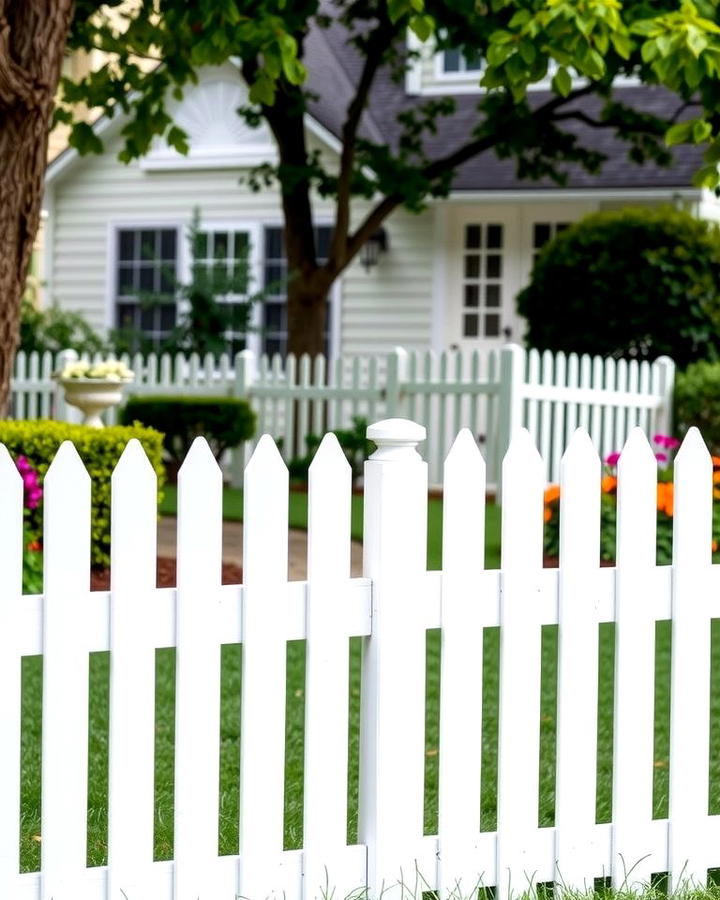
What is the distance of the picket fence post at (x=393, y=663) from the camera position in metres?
3.40

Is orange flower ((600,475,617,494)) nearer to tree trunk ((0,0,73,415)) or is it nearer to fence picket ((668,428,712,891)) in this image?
tree trunk ((0,0,73,415))

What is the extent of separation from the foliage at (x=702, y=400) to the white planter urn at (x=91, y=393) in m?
5.56

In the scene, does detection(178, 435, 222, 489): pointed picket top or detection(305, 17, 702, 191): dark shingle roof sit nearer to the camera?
detection(178, 435, 222, 489): pointed picket top

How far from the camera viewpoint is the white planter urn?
410 inches

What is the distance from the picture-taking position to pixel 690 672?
12.4 ft

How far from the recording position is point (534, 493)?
11.6ft

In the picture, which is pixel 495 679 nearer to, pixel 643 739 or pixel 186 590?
pixel 643 739

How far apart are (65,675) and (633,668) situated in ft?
4.65

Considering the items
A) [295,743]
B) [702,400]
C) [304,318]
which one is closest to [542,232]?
[304,318]

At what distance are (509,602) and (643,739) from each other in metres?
0.53

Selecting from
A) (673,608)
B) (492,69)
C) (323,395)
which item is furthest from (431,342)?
(673,608)

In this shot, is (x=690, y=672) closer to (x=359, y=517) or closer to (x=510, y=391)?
(x=359, y=517)

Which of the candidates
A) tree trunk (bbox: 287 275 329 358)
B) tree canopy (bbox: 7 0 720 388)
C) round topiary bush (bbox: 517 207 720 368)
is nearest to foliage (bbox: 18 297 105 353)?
tree canopy (bbox: 7 0 720 388)

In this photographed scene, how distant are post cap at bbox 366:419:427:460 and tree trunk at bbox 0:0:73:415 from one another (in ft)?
9.86
